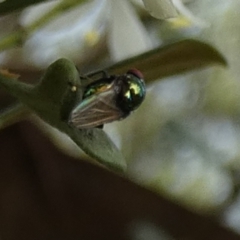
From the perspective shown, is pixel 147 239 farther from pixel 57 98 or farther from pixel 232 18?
pixel 57 98

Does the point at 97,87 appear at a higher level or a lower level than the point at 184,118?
higher

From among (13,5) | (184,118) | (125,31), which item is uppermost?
(13,5)

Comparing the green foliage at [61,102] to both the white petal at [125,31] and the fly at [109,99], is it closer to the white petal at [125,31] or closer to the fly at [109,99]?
the fly at [109,99]

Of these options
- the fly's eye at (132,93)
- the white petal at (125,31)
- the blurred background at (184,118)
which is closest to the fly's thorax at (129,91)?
the fly's eye at (132,93)

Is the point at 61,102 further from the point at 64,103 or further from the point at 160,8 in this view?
the point at 160,8

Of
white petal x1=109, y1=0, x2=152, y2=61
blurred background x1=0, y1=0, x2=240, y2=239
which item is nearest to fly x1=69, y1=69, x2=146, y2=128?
white petal x1=109, y1=0, x2=152, y2=61

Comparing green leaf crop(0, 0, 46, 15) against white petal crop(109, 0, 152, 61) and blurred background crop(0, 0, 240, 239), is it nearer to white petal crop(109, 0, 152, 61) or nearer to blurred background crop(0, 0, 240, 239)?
white petal crop(109, 0, 152, 61)

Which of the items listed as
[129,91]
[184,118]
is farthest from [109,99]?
[184,118]
